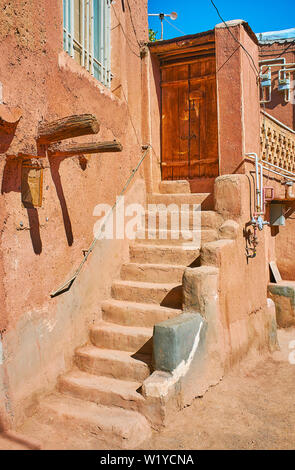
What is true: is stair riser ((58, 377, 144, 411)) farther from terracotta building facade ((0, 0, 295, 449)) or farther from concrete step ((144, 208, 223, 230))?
concrete step ((144, 208, 223, 230))

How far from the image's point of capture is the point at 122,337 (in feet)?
14.8

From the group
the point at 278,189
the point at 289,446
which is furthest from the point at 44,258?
the point at 278,189

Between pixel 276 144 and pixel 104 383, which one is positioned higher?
pixel 276 144

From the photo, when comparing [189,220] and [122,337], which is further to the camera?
[189,220]

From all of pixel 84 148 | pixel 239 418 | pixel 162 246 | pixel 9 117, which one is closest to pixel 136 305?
pixel 162 246

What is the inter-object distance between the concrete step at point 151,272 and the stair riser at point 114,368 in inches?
51.6

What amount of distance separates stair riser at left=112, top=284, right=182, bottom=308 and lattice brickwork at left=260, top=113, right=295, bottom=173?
9.83ft

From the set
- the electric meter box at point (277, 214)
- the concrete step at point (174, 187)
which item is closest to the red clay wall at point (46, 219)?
the concrete step at point (174, 187)

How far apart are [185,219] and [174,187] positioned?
1164 millimetres

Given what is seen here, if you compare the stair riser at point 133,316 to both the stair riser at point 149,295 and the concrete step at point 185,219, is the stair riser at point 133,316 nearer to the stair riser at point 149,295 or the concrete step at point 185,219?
the stair riser at point 149,295

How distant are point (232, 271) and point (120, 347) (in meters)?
1.60

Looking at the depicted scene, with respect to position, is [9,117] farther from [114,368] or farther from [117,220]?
[114,368]

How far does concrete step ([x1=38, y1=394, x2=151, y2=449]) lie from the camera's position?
11.2 feet
